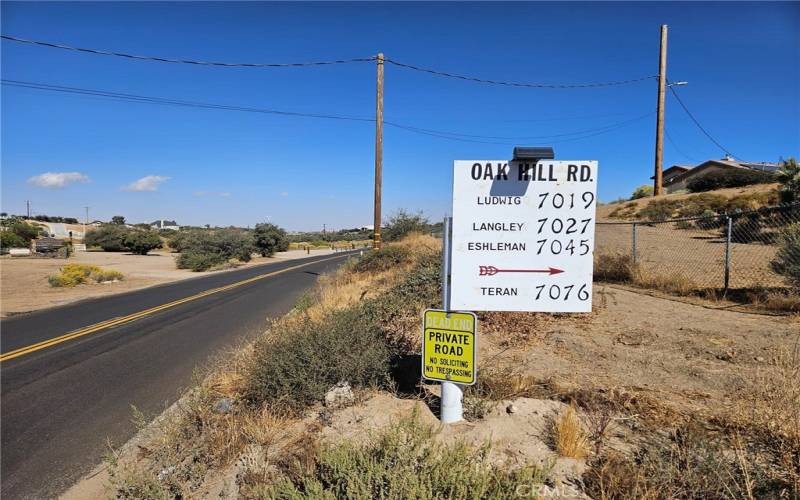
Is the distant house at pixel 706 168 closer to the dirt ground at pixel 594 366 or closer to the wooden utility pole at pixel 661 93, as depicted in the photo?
the wooden utility pole at pixel 661 93

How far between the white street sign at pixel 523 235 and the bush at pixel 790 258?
6.63 m

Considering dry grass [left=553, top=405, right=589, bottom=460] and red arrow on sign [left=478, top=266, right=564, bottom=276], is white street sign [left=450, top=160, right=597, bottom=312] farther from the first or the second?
dry grass [left=553, top=405, right=589, bottom=460]

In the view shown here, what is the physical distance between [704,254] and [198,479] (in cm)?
1510

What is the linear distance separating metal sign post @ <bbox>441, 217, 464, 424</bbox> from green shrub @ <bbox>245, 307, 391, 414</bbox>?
0.84 m

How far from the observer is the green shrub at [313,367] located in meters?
3.85

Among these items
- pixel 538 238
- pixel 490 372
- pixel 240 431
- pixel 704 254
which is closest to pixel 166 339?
pixel 240 431

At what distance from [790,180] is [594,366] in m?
20.9

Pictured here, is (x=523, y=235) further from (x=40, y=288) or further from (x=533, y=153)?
(x=40, y=288)

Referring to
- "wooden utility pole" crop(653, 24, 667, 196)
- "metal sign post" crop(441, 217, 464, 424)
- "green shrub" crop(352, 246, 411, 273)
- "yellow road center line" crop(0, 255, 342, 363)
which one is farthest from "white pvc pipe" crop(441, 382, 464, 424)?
"wooden utility pole" crop(653, 24, 667, 196)

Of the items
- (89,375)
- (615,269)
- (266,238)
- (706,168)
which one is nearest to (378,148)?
(615,269)

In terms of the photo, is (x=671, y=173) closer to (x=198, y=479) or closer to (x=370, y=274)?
(x=370, y=274)

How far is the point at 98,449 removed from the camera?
4.07 metres

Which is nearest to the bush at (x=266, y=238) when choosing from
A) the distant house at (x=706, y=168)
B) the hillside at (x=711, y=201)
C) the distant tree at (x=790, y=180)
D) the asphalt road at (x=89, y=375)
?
the asphalt road at (x=89, y=375)

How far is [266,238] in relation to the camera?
38375 mm
